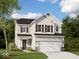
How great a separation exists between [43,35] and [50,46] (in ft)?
9.83

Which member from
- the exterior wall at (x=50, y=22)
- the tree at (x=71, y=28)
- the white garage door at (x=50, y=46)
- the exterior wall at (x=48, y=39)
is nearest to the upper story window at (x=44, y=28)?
the exterior wall at (x=50, y=22)

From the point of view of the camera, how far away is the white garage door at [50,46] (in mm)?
51844

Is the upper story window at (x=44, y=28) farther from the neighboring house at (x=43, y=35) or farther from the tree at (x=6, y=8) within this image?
the tree at (x=6, y=8)

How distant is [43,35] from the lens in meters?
51.4

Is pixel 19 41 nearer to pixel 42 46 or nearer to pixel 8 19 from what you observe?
pixel 42 46

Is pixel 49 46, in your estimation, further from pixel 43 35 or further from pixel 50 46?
pixel 43 35

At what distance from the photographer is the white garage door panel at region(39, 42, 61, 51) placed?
5184 cm

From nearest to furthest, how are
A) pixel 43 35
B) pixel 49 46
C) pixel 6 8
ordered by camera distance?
pixel 6 8 < pixel 43 35 < pixel 49 46

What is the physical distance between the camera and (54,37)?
171 feet

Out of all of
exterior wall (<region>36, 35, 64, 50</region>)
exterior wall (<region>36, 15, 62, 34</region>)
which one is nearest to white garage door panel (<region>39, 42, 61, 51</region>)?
exterior wall (<region>36, 35, 64, 50</region>)

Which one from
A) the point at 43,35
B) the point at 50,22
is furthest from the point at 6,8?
the point at 50,22

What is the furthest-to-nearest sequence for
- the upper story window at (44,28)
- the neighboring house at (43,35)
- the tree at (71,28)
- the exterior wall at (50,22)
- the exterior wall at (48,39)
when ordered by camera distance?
1. the tree at (71,28)
2. the exterior wall at (50,22)
3. the upper story window at (44,28)
4. the neighboring house at (43,35)
5. the exterior wall at (48,39)

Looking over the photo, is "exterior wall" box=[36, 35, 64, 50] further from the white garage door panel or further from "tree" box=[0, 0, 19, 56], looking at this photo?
"tree" box=[0, 0, 19, 56]

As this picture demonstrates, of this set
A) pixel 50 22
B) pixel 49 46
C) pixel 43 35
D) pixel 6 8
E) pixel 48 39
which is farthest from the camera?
pixel 50 22
